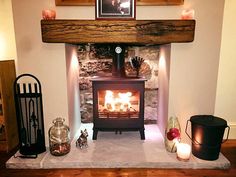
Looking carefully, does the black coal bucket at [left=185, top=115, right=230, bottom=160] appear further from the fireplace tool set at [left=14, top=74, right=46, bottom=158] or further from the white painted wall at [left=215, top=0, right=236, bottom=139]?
the fireplace tool set at [left=14, top=74, right=46, bottom=158]

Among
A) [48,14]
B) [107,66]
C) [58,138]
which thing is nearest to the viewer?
[48,14]

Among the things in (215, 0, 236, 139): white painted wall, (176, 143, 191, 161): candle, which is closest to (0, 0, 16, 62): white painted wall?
(176, 143, 191, 161): candle

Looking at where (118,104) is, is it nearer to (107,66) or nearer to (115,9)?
(107,66)

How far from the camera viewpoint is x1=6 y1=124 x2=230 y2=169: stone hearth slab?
199 centimetres

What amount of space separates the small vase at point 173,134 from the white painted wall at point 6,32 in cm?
201

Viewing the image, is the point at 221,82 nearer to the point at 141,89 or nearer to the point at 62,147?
the point at 141,89

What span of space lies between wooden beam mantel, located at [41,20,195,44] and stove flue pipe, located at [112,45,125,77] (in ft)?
1.63

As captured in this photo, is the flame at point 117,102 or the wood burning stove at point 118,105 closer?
the wood burning stove at point 118,105

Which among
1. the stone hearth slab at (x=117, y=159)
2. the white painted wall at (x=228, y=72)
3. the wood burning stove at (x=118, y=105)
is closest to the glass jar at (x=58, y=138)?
the stone hearth slab at (x=117, y=159)

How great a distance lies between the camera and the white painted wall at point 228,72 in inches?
95.3

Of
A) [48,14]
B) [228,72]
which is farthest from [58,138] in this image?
[228,72]

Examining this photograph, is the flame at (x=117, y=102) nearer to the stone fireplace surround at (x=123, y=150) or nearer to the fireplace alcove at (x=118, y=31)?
the stone fireplace surround at (x=123, y=150)

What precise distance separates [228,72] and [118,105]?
1.38 m

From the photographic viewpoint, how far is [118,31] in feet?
6.44
